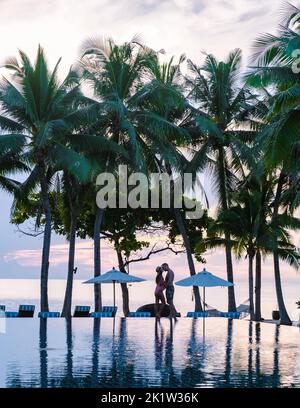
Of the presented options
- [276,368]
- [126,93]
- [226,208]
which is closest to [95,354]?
[276,368]

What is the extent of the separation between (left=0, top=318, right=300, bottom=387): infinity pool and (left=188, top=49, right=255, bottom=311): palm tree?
1405 centimetres

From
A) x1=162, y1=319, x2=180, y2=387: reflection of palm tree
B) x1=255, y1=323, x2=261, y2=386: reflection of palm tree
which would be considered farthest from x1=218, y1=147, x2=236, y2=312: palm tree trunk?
x1=162, y1=319, x2=180, y2=387: reflection of palm tree

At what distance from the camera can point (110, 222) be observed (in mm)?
45625

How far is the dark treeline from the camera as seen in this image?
99.3 feet

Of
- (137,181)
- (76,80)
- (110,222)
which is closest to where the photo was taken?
(76,80)

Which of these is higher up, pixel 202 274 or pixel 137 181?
pixel 137 181

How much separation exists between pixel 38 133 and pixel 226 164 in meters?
11.6

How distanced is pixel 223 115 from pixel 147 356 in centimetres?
2436

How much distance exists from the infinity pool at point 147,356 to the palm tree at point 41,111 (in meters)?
7.79

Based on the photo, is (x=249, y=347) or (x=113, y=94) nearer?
(x=249, y=347)

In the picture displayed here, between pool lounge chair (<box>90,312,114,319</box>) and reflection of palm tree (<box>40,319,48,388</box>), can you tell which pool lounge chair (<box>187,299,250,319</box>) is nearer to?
pool lounge chair (<box>90,312,114,319</box>)

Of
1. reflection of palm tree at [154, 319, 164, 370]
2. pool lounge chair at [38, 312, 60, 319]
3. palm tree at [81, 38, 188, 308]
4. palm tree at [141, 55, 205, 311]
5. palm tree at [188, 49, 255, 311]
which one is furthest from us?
palm tree at [188, 49, 255, 311]
